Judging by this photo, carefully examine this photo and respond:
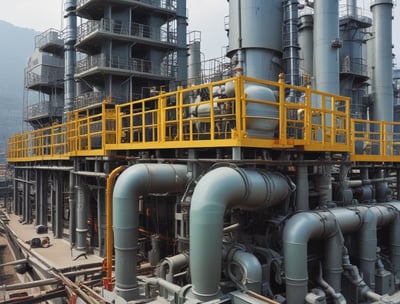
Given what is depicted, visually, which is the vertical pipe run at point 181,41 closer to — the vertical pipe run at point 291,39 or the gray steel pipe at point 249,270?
the vertical pipe run at point 291,39

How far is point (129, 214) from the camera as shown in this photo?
29.6 feet

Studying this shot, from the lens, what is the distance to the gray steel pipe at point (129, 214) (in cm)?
895

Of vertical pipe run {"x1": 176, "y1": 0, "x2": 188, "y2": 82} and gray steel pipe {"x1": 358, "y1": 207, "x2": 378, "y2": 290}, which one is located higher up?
vertical pipe run {"x1": 176, "y1": 0, "x2": 188, "y2": 82}

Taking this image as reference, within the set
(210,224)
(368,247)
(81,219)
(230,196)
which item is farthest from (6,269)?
(368,247)

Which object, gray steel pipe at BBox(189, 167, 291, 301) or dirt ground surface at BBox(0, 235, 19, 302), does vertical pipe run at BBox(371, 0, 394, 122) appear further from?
dirt ground surface at BBox(0, 235, 19, 302)

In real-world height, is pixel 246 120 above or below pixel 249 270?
above

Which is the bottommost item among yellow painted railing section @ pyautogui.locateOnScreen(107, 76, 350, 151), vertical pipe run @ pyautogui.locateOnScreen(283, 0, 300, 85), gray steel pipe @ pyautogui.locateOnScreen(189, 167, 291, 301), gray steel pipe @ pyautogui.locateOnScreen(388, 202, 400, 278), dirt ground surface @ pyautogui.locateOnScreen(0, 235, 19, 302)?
dirt ground surface @ pyautogui.locateOnScreen(0, 235, 19, 302)

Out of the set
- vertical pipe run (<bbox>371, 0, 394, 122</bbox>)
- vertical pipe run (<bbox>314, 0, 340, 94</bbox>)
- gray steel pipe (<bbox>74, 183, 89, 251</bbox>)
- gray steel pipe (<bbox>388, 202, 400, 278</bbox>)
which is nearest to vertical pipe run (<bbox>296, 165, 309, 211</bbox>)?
gray steel pipe (<bbox>388, 202, 400, 278</bbox>)

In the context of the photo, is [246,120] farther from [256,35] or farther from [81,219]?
[256,35]

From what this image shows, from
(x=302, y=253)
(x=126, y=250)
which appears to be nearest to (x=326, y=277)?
(x=302, y=253)

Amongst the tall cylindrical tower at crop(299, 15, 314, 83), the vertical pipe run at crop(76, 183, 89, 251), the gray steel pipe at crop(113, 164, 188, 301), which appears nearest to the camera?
the gray steel pipe at crop(113, 164, 188, 301)

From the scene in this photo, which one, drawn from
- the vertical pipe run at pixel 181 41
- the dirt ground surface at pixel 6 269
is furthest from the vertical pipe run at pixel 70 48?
the dirt ground surface at pixel 6 269

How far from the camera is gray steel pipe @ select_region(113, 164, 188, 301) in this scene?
8.95 meters

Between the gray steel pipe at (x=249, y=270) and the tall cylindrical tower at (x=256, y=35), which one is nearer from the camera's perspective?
the gray steel pipe at (x=249, y=270)
